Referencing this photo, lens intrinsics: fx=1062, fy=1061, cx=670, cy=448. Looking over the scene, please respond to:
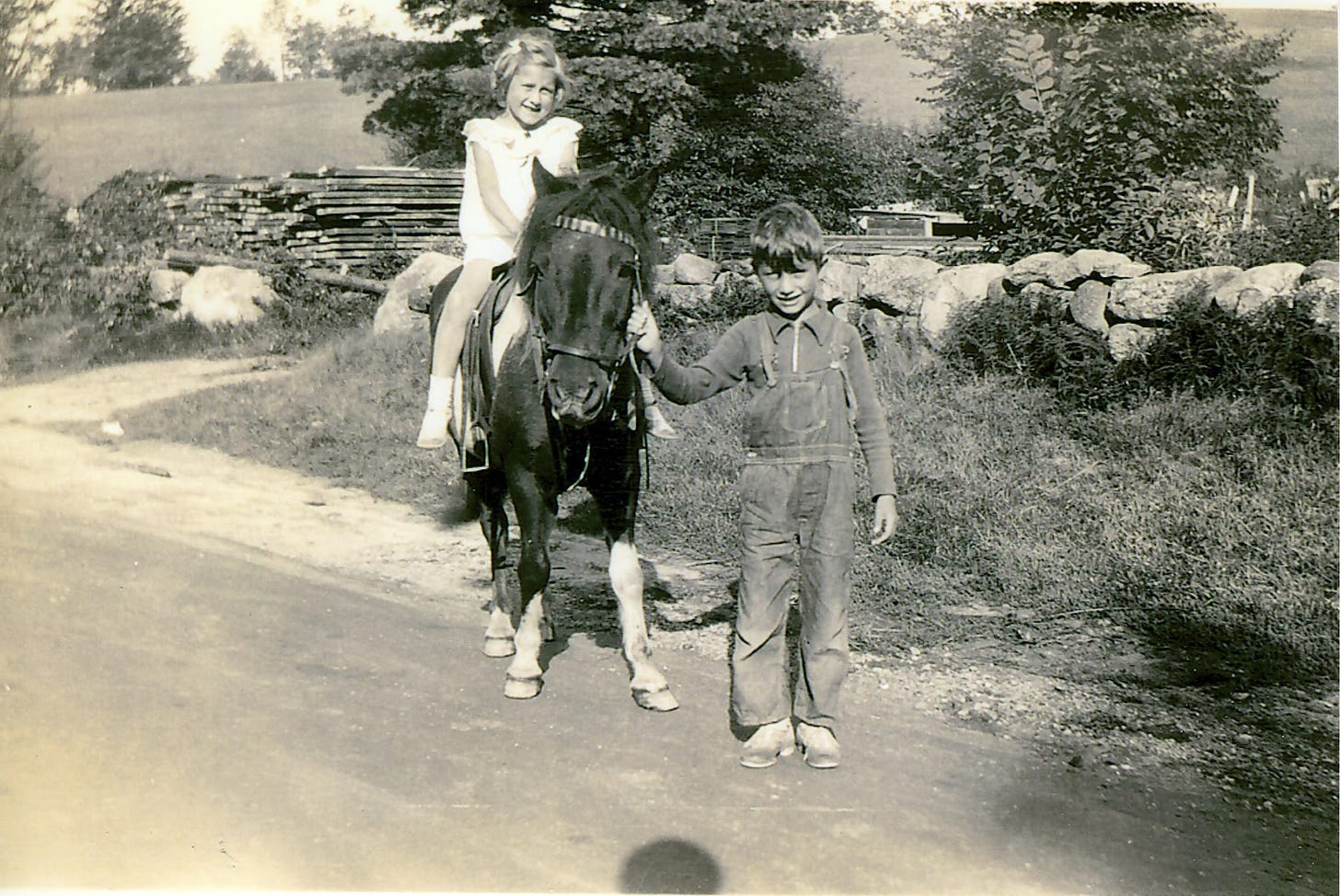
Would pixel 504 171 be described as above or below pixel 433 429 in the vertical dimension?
above

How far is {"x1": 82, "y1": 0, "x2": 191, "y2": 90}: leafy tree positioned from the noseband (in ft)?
7.91

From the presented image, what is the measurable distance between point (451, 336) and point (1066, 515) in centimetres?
357

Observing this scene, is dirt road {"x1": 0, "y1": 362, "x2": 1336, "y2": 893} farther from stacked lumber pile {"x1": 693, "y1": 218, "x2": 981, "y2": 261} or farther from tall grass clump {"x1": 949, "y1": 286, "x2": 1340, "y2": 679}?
stacked lumber pile {"x1": 693, "y1": 218, "x2": 981, "y2": 261}

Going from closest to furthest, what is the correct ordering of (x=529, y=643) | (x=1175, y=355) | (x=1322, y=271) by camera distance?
(x=529, y=643)
(x=1322, y=271)
(x=1175, y=355)

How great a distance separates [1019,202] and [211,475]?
712 centimetres

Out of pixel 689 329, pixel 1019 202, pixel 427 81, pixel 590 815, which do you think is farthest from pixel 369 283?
Result: pixel 590 815

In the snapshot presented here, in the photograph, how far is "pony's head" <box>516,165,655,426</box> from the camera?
368 cm

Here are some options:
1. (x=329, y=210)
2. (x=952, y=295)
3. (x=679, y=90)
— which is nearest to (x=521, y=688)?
(x=952, y=295)

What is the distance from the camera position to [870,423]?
3.79 metres

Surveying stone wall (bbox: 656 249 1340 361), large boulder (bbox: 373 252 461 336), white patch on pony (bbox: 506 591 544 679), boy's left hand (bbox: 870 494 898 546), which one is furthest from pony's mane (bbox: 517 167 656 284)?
large boulder (bbox: 373 252 461 336)

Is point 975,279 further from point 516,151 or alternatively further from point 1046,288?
point 516,151

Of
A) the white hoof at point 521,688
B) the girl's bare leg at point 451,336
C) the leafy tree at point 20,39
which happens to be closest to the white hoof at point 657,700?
the white hoof at point 521,688

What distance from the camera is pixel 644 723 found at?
4.19m

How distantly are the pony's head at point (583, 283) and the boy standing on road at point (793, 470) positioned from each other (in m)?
0.13
